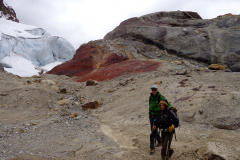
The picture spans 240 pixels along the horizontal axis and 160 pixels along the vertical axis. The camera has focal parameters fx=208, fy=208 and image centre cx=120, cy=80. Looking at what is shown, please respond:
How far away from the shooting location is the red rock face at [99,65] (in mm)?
15770

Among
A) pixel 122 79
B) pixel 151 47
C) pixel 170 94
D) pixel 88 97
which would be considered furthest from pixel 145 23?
pixel 170 94

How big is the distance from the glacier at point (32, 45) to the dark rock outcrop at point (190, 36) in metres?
9.58

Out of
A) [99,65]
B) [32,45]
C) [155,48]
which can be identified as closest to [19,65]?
[32,45]

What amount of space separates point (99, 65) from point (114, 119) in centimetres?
1077

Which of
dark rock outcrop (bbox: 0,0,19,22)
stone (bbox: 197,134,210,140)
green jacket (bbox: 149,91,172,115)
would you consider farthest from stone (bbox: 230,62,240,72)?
dark rock outcrop (bbox: 0,0,19,22)

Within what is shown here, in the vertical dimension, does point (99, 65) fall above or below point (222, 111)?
above

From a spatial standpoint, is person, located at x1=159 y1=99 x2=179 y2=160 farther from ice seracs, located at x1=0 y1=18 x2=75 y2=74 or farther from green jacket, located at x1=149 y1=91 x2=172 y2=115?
ice seracs, located at x1=0 y1=18 x2=75 y2=74

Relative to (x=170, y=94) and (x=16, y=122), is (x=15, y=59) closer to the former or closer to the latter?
(x=16, y=122)

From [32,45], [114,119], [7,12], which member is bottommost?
[114,119]

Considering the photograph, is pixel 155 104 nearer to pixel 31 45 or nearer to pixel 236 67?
pixel 236 67

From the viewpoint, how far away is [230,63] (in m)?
17.0

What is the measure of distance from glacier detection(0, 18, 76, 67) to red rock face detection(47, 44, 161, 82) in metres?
8.85

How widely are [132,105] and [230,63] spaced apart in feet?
38.0

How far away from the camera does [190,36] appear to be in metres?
19.4
